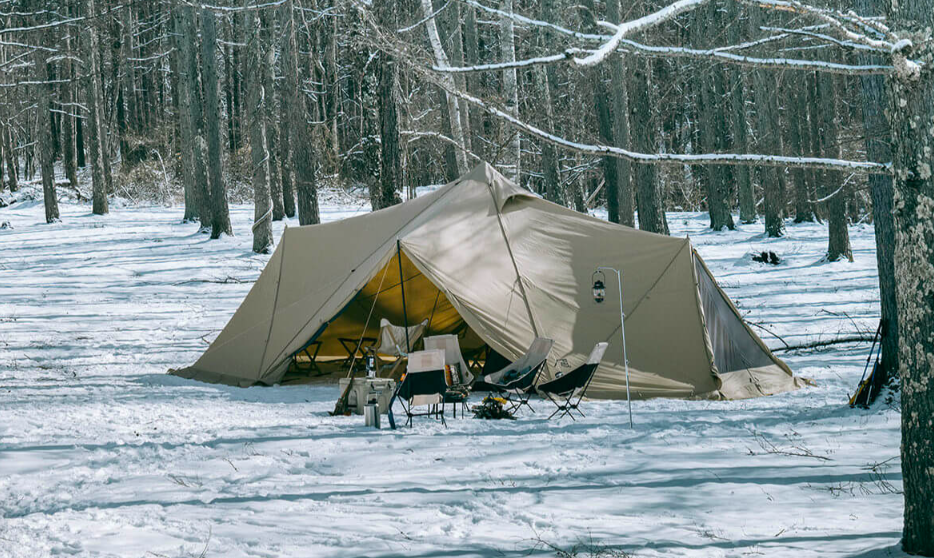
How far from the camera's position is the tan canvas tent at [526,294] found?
849 cm

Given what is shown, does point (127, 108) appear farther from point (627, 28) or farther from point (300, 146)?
point (627, 28)

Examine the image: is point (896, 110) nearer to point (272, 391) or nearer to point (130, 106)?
point (272, 391)

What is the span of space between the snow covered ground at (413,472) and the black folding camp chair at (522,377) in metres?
0.35

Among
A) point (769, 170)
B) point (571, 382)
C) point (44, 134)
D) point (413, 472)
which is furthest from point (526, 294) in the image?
point (44, 134)

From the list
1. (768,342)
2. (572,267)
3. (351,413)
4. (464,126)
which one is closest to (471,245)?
(572,267)

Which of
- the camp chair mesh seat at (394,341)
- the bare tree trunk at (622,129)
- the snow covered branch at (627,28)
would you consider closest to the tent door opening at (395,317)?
the camp chair mesh seat at (394,341)

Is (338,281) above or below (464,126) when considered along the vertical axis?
below

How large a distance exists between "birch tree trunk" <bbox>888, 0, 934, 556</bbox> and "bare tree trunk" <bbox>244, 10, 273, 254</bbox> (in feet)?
45.7

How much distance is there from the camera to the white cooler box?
7.34 metres

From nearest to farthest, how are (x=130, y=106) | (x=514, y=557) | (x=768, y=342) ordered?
(x=514, y=557)
(x=768, y=342)
(x=130, y=106)

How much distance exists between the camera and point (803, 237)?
20.4 m

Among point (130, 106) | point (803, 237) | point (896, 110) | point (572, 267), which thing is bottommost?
point (803, 237)

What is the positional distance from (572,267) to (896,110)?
18.2 ft

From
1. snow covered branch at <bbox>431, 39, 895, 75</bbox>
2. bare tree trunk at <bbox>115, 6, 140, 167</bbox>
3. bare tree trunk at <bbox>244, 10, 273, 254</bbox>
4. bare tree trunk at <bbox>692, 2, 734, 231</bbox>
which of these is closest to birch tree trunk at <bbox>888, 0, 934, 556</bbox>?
snow covered branch at <bbox>431, 39, 895, 75</bbox>
